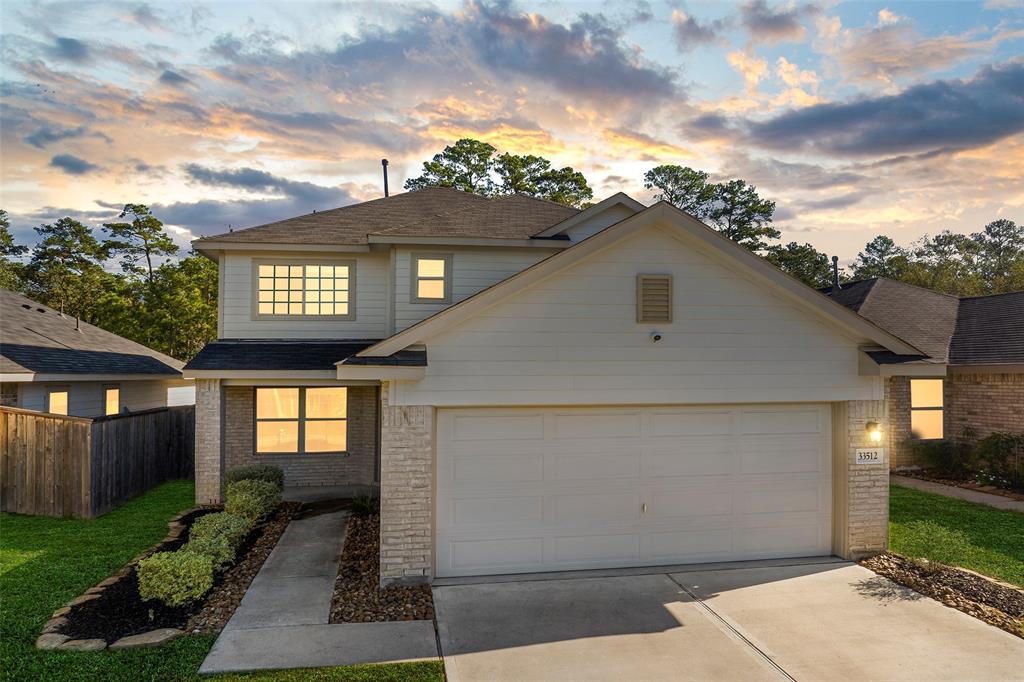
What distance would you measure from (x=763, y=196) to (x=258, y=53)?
33.2 meters

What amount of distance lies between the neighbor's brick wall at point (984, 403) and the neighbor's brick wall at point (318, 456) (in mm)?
15052

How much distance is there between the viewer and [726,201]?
37.8 m

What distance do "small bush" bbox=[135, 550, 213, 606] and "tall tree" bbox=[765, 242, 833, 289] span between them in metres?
37.9

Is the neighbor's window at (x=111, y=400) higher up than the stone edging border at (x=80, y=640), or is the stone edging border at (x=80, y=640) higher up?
the neighbor's window at (x=111, y=400)

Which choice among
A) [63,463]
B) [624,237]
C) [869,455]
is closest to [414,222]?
[624,237]

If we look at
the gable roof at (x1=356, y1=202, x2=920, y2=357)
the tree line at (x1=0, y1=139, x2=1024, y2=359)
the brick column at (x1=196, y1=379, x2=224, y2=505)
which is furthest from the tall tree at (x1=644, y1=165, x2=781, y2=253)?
the brick column at (x1=196, y1=379, x2=224, y2=505)

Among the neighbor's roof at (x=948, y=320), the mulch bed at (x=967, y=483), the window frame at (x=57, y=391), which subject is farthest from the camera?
the neighbor's roof at (x=948, y=320)

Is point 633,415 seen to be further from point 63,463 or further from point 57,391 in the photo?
point 57,391

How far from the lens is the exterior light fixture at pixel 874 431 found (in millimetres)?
8094

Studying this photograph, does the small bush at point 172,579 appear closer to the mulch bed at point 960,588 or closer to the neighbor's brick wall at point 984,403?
the mulch bed at point 960,588

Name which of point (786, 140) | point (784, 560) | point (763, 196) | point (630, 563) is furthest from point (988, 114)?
point (763, 196)

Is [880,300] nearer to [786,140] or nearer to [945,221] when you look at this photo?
[786,140]

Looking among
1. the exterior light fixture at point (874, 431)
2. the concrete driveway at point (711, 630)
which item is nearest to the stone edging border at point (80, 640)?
the concrete driveway at point (711, 630)

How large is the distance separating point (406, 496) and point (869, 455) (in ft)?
21.4
